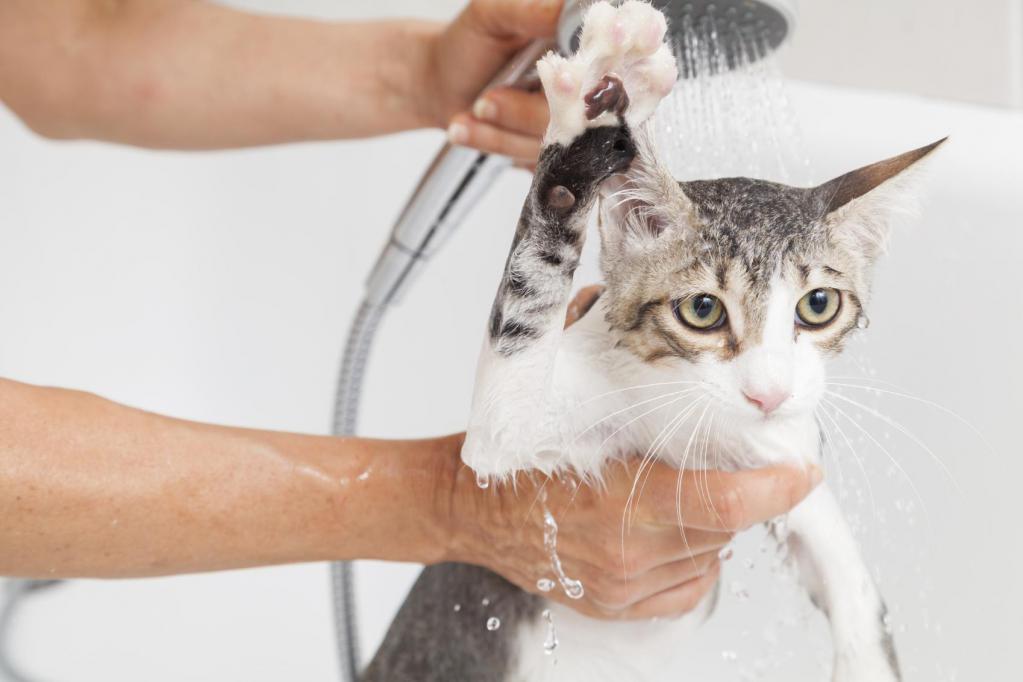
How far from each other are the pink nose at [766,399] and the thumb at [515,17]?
0.36 metres

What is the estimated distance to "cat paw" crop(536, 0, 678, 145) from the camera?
1.53 feet

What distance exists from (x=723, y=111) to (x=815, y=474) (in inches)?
9.2

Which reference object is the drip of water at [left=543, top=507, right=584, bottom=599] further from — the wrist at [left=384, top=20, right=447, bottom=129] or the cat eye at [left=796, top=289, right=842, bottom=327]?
the wrist at [left=384, top=20, right=447, bottom=129]

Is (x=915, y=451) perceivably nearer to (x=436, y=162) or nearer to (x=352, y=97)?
Result: (x=436, y=162)

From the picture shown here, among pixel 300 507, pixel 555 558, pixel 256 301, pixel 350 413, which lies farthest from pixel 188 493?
pixel 256 301

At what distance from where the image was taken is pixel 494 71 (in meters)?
1.00

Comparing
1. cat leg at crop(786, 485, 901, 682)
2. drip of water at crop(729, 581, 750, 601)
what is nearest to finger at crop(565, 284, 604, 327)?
cat leg at crop(786, 485, 901, 682)

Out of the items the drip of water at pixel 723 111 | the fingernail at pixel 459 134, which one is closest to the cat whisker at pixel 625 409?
the drip of water at pixel 723 111

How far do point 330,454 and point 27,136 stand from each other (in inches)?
41.2

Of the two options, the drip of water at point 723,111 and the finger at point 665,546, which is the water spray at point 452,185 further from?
the finger at point 665,546

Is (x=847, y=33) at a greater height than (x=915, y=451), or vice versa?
(x=847, y=33)

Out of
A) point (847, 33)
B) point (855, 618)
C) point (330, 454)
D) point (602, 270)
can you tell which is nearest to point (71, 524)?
point (330, 454)

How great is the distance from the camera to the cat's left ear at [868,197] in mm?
524

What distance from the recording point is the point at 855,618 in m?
0.74
